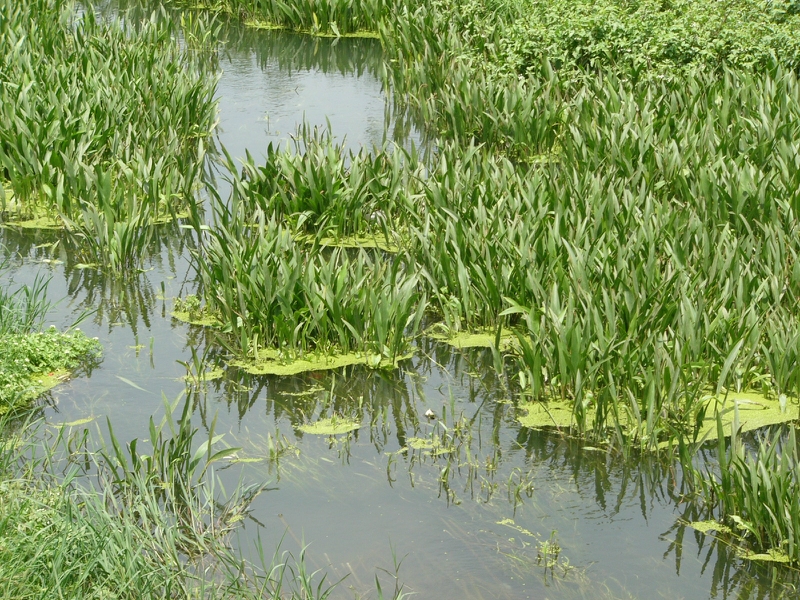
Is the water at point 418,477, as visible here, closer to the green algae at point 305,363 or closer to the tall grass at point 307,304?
the green algae at point 305,363

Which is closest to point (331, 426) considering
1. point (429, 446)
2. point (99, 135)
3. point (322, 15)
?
point (429, 446)

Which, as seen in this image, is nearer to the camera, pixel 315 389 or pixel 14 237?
pixel 315 389

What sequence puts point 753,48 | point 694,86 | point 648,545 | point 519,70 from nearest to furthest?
point 648,545 < point 694,86 < point 753,48 < point 519,70

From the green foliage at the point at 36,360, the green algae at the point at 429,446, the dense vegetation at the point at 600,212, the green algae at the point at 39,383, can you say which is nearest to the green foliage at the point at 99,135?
the dense vegetation at the point at 600,212

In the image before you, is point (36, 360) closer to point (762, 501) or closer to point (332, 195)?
point (332, 195)

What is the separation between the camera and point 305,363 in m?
4.68

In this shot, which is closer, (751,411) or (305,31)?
(751,411)

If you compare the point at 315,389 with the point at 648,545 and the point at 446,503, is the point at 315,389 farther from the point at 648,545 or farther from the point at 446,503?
the point at 648,545

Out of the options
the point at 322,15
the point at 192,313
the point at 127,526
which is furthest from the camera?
the point at 322,15

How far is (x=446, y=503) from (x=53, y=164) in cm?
372

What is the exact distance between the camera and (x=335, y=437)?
413 cm

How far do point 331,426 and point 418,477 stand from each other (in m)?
0.52

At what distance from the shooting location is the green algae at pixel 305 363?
182 inches

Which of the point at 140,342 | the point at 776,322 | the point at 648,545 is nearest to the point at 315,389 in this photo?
the point at 140,342
